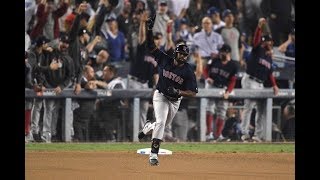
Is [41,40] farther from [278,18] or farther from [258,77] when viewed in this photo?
[278,18]

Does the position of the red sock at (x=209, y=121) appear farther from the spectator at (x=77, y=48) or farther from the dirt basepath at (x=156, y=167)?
the spectator at (x=77, y=48)

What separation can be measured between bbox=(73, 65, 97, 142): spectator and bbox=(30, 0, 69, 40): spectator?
2.68ft

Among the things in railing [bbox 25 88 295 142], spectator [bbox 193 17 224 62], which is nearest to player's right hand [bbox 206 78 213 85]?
railing [bbox 25 88 295 142]

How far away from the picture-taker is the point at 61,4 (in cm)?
1092

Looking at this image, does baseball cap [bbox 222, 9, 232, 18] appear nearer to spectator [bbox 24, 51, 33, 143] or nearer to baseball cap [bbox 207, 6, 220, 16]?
baseball cap [bbox 207, 6, 220, 16]

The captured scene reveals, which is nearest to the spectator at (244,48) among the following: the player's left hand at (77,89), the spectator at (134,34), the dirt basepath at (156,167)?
the spectator at (134,34)

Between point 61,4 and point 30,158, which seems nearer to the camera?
point 30,158

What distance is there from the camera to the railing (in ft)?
35.9

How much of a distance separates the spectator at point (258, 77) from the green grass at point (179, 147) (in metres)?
0.44

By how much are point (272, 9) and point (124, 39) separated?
8.92ft
